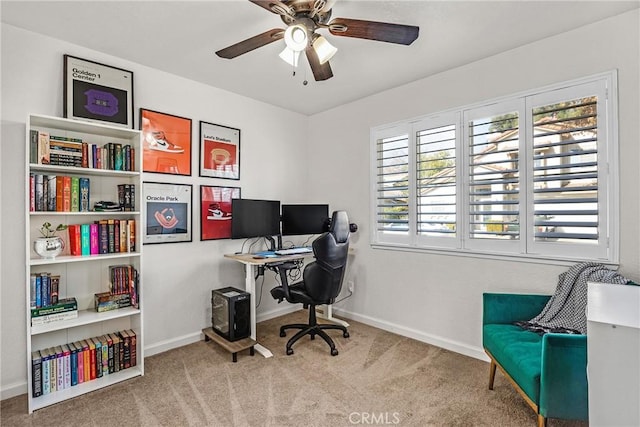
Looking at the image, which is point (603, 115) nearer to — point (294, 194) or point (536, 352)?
point (536, 352)

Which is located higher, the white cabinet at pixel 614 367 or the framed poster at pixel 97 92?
the framed poster at pixel 97 92

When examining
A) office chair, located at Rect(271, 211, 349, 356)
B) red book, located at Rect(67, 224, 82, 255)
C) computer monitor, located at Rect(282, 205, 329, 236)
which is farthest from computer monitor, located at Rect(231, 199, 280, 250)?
red book, located at Rect(67, 224, 82, 255)

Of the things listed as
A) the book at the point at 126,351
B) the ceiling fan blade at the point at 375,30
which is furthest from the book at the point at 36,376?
the ceiling fan blade at the point at 375,30

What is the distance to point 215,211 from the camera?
10.6ft

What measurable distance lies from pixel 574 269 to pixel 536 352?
28.2 inches

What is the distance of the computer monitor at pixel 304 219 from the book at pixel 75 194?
186 cm

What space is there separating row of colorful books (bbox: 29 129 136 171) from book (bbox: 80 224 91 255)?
453 mm

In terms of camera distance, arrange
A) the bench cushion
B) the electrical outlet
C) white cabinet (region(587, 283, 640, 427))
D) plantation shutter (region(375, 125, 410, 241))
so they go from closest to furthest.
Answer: white cabinet (region(587, 283, 640, 427)) → the bench cushion → plantation shutter (region(375, 125, 410, 241)) → the electrical outlet

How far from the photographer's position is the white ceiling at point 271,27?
6.46 ft

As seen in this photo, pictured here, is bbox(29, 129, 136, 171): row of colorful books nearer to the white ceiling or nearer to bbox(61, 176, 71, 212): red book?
bbox(61, 176, 71, 212): red book

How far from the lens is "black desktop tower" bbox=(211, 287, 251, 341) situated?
2777mm

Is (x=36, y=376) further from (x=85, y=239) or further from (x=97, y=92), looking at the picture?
(x=97, y=92)

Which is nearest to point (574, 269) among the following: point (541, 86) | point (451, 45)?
point (541, 86)

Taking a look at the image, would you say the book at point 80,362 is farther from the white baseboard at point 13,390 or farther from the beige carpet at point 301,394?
the white baseboard at point 13,390
